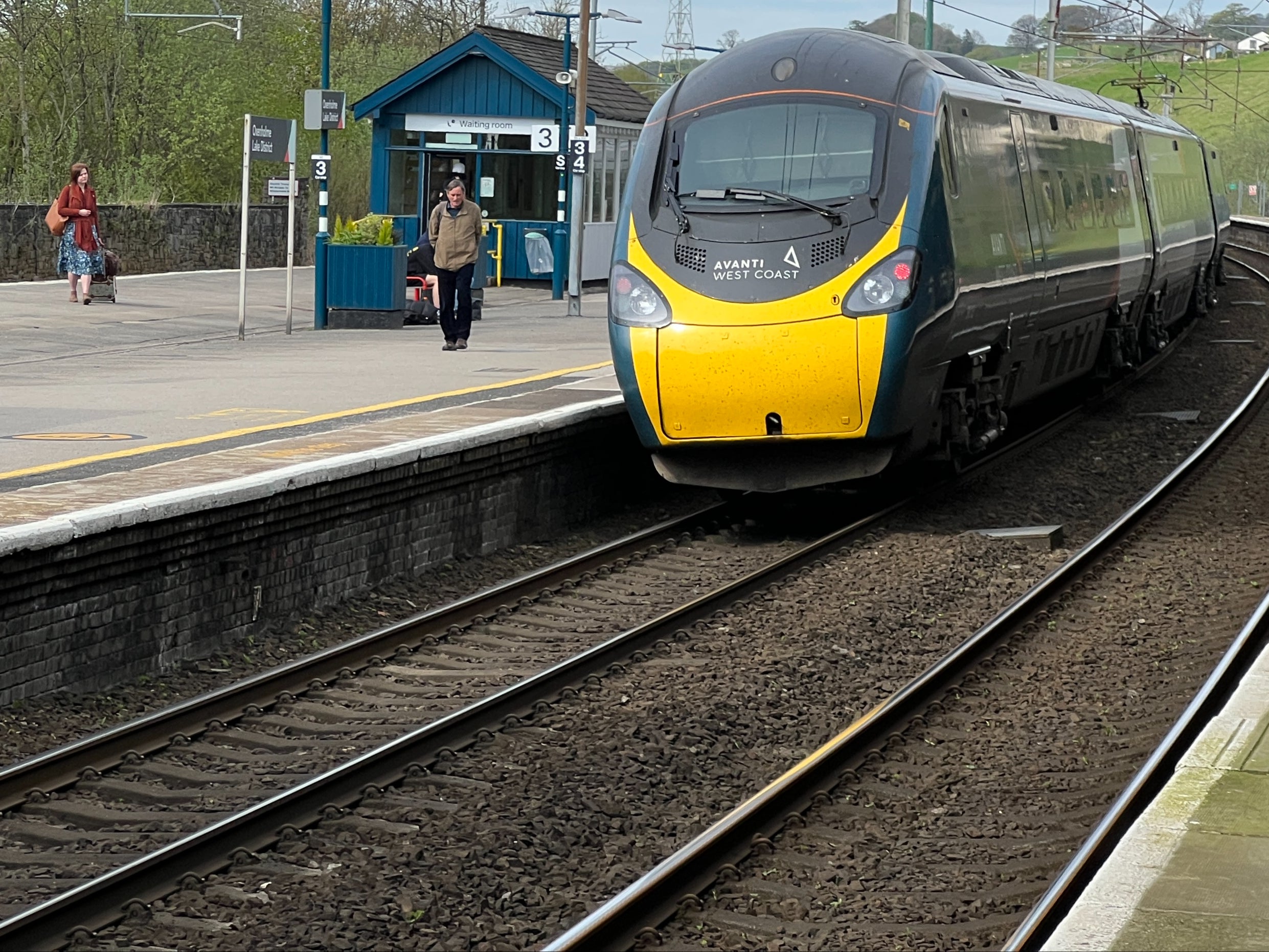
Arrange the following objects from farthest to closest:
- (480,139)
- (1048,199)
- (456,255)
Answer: (480,139)
(456,255)
(1048,199)

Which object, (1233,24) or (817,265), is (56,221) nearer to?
(817,265)

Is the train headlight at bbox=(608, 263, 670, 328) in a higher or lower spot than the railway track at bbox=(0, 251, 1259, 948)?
higher

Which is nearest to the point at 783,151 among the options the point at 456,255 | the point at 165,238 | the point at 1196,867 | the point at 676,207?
the point at 676,207

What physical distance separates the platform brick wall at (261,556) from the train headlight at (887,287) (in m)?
2.26

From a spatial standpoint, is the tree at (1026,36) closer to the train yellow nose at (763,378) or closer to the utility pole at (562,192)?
the utility pole at (562,192)

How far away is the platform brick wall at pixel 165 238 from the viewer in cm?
2631

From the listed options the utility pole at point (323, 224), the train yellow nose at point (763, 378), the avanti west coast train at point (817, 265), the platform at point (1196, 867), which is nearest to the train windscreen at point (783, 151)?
the avanti west coast train at point (817, 265)

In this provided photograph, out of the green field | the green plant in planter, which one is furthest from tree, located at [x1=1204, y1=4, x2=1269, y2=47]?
the green plant in planter

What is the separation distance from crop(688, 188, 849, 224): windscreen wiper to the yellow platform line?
3.18 meters

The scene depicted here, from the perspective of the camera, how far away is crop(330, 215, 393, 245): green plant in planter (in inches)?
873

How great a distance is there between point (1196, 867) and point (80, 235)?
2086 cm

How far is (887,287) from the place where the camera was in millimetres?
10352

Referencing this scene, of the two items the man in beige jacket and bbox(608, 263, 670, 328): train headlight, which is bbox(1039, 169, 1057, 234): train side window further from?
the man in beige jacket

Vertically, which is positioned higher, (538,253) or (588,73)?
(588,73)
